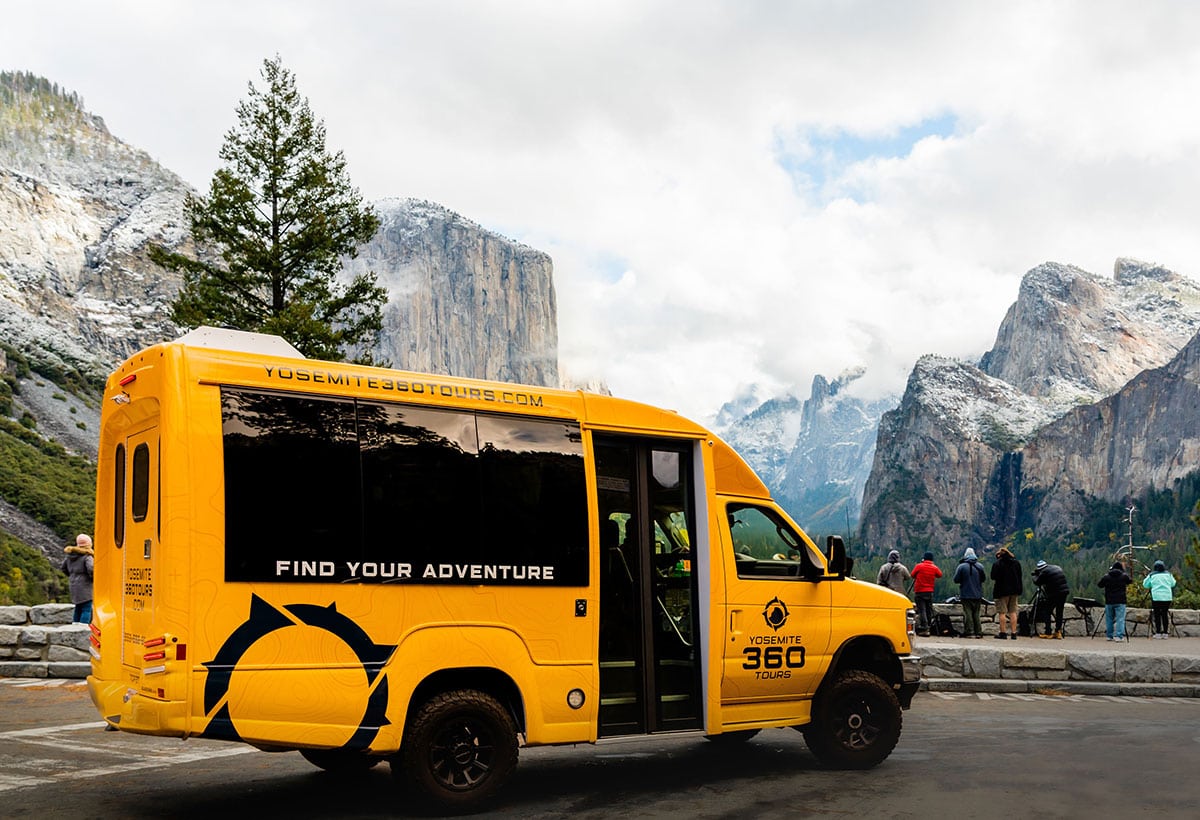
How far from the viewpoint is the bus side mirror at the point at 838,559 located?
31.9ft

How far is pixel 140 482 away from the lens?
789 centimetres

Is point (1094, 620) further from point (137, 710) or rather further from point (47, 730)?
point (137, 710)

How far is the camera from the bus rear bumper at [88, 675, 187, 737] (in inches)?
277

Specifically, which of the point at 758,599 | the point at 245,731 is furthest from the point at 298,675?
the point at 758,599

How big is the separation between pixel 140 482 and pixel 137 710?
5.10 ft

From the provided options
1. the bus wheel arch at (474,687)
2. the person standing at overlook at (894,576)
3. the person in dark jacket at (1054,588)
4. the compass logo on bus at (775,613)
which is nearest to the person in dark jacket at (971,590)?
the person standing at overlook at (894,576)

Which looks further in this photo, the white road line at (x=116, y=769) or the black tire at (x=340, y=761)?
the black tire at (x=340, y=761)

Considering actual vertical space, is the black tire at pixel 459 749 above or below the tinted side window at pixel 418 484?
below

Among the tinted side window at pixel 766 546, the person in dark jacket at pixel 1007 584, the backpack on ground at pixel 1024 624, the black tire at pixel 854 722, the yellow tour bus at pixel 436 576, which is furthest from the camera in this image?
the backpack on ground at pixel 1024 624

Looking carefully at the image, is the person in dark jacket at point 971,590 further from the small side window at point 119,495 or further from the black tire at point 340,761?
the small side window at point 119,495

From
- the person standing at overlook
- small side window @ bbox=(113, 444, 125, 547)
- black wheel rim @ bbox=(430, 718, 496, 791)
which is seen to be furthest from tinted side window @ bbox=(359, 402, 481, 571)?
the person standing at overlook

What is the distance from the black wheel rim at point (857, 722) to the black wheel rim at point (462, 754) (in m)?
3.37

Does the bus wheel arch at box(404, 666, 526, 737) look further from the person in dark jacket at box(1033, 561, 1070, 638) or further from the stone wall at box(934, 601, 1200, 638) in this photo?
the stone wall at box(934, 601, 1200, 638)

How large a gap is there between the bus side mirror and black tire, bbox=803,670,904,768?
91 cm
